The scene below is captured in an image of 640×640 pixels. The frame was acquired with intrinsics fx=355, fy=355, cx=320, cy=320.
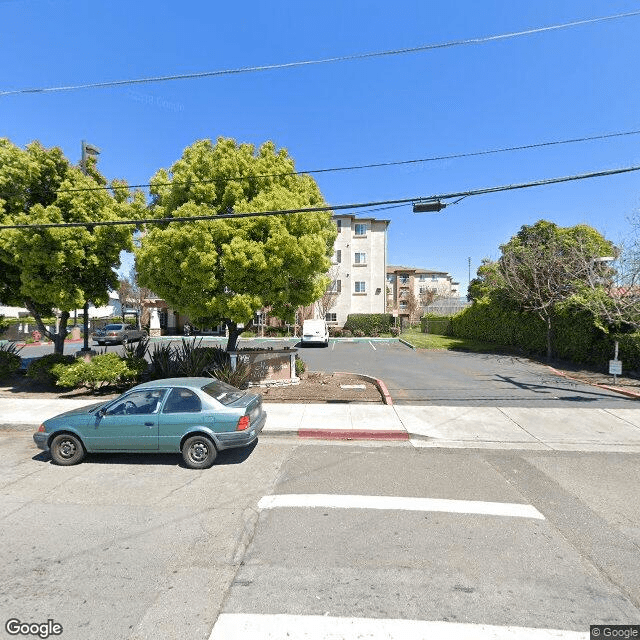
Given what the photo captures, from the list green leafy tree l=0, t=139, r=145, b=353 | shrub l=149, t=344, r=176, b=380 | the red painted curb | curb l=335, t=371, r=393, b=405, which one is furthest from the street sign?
green leafy tree l=0, t=139, r=145, b=353

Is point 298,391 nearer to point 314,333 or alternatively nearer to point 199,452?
point 199,452

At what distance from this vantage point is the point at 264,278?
34.1ft

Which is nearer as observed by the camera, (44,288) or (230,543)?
(230,543)

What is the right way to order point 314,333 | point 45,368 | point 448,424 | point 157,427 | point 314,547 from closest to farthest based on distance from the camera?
point 314,547 < point 157,427 < point 448,424 < point 45,368 < point 314,333

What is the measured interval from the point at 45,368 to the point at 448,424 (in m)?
12.0

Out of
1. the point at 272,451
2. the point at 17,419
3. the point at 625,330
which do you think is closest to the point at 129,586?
the point at 272,451

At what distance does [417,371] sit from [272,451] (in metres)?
9.94

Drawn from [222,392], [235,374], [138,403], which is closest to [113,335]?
[235,374]

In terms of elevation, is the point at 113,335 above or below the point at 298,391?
above

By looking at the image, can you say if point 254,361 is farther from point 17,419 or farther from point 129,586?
point 129,586

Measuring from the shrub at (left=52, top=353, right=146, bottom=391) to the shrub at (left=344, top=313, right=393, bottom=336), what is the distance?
2628cm

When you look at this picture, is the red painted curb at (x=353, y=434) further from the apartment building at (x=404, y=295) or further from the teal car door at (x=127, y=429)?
the apartment building at (x=404, y=295)

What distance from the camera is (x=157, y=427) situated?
5789 millimetres

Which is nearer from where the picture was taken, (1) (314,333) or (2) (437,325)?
(1) (314,333)
